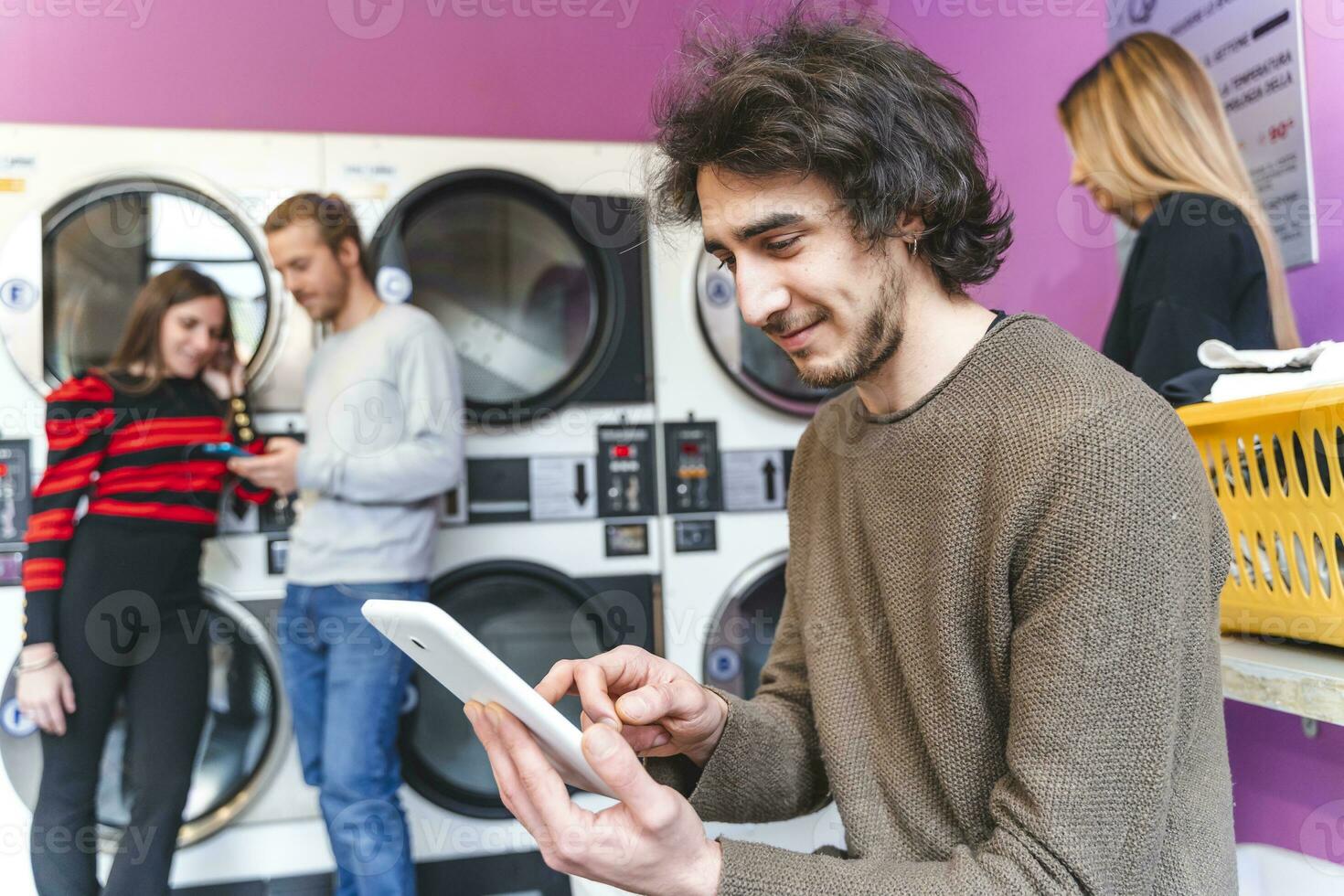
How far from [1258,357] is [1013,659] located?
0.60 metres

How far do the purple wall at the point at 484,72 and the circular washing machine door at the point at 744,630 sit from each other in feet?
2.91

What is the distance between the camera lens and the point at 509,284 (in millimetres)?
2344

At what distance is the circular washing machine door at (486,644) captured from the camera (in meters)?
2.21

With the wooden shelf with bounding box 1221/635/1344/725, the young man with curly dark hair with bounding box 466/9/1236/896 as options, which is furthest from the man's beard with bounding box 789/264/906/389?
the wooden shelf with bounding box 1221/635/1344/725

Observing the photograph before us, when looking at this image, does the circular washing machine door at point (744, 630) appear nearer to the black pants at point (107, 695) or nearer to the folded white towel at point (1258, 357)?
the black pants at point (107, 695)

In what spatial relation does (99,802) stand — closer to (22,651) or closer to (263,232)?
(22,651)

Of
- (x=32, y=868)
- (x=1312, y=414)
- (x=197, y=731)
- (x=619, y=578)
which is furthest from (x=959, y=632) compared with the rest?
(x=32, y=868)

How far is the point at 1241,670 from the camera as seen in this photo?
112cm

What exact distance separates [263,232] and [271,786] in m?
1.20

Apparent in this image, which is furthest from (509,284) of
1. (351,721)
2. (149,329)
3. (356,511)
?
(351,721)
